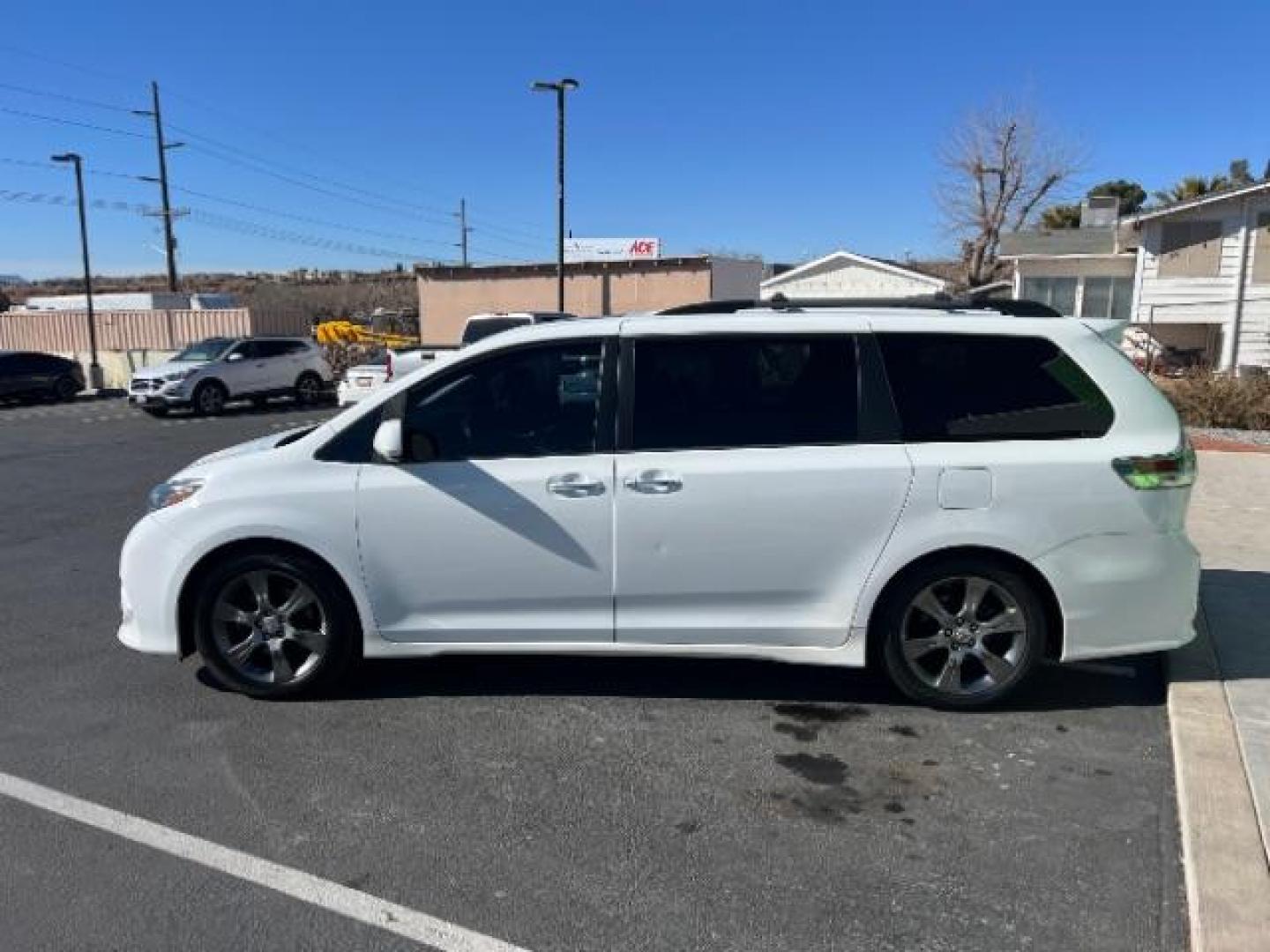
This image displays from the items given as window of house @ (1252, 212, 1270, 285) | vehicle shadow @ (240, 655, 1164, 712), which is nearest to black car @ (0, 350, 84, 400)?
vehicle shadow @ (240, 655, 1164, 712)

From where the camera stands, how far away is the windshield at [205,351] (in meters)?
22.5

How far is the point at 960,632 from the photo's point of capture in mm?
4316

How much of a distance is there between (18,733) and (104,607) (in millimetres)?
2077

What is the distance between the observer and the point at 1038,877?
3.14m

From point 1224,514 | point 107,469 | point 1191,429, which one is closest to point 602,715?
point 1224,514

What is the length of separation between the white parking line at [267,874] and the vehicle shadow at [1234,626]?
356cm

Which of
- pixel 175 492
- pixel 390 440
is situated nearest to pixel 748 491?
pixel 390 440

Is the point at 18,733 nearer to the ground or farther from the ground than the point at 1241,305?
nearer to the ground

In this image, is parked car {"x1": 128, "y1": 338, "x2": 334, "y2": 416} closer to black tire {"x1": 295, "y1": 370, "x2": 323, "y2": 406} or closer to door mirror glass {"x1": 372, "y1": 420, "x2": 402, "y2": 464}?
black tire {"x1": 295, "y1": 370, "x2": 323, "y2": 406}

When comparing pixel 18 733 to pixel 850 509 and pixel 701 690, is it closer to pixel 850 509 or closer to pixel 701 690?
pixel 701 690

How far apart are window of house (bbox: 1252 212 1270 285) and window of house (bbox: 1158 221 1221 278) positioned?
A: 0.74 meters

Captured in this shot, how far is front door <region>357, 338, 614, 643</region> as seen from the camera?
4277 mm

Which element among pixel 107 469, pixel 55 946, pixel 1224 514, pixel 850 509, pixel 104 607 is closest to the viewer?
pixel 55 946

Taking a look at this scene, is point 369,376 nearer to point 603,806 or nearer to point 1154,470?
point 603,806
